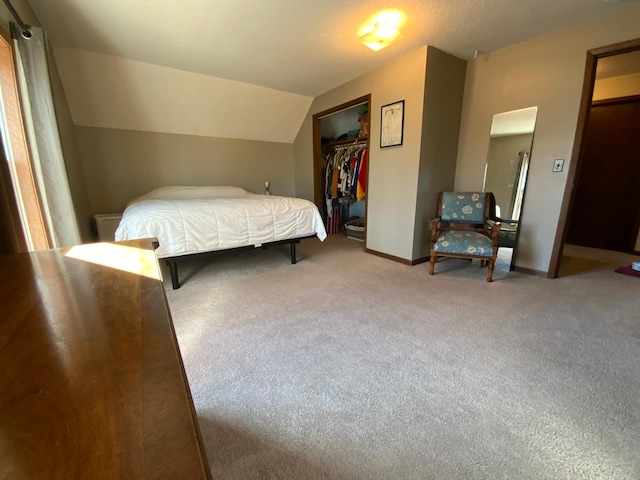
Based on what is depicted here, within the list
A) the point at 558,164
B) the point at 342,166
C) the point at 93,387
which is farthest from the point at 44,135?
the point at 558,164

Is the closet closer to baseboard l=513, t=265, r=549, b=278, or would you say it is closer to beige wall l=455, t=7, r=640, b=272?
beige wall l=455, t=7, r=640, b=272

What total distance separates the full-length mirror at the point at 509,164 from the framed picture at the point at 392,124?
0.98 metres

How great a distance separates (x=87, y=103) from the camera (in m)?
3.06

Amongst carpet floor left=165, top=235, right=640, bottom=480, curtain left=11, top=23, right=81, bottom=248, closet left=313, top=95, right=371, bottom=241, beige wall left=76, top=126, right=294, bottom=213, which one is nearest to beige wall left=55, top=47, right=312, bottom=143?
beige wall left=76, top=126, right=294, bottom=213

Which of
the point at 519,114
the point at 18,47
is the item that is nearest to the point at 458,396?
the point at 519,114

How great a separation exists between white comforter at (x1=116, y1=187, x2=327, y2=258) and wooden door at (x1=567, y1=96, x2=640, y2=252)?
367cm

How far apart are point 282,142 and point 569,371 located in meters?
4.55

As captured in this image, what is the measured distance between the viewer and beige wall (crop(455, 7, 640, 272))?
7.43 feet

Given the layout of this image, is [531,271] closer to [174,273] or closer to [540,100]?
[540,100]

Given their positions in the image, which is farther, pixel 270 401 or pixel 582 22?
pixel 582 22

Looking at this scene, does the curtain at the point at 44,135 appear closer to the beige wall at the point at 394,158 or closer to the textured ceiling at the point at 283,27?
the textured ceiling at the point at 283,27

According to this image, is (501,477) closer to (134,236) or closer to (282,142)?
(134,236)

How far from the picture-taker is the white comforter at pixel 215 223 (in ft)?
7.23

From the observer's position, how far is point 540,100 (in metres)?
2.53
